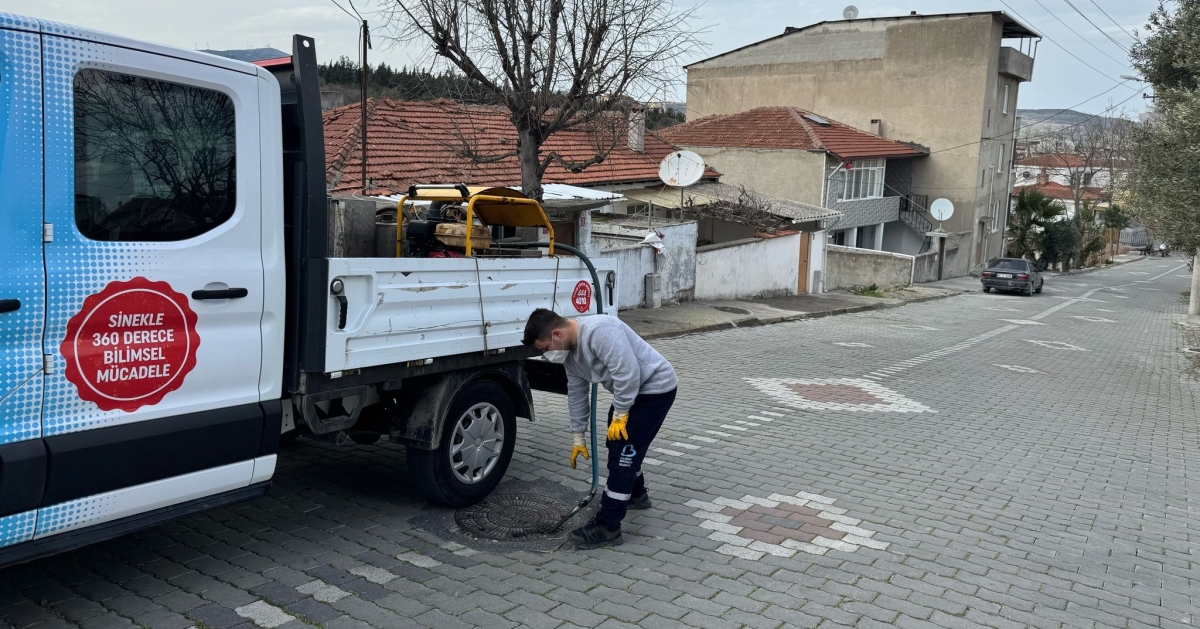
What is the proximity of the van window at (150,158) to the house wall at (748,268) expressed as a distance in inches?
623

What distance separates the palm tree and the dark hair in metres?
49.5

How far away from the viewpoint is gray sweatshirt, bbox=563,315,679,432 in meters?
4.90

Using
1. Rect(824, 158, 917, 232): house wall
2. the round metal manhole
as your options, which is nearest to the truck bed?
the round metal manhole

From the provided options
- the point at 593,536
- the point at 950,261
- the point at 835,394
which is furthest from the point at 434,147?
the point at 950,261

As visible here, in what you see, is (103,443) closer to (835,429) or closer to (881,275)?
(835,429)

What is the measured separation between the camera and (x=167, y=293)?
3711 mm

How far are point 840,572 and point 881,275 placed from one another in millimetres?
28926

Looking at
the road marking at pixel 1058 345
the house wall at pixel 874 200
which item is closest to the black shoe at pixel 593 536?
the road marking at pixel 1058 345

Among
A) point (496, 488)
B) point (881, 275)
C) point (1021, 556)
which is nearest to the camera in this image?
point (1021, 556)

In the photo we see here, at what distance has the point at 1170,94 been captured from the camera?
49.9 feet

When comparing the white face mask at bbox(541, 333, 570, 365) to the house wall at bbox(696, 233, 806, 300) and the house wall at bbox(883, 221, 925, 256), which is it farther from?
the house wall at bbox(883, 221, 925, 256)

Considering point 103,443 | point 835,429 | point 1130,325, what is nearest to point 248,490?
point 103,443

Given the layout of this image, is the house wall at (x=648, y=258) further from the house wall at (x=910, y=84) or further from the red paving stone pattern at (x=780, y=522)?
the house wall at (x=910, y=84)

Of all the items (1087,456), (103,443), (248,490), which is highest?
(103,443)
